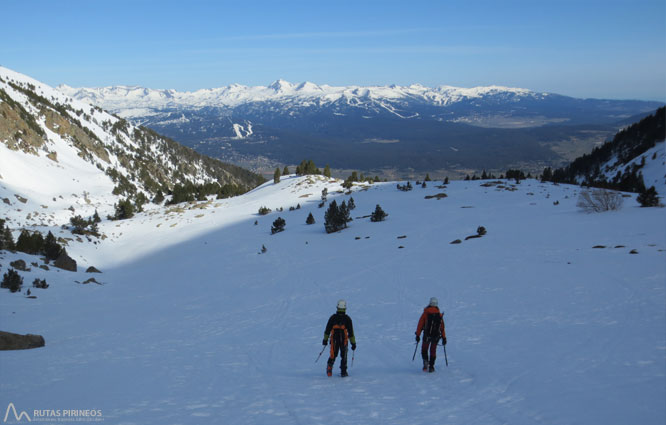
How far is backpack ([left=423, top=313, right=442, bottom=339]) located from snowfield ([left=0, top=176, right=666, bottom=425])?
3.26 feet

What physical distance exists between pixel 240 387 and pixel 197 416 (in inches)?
65.9

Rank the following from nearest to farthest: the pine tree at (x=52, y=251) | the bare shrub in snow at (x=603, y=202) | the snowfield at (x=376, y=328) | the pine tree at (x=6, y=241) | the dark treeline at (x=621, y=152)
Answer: the snowfield at (x=376, y=328), the pine tree at (x=6, y=241), the pine tree at (x=52, y=251), the bare shrub in snow at (x=603, y=202), the dark treeline at (x=621, y=152)

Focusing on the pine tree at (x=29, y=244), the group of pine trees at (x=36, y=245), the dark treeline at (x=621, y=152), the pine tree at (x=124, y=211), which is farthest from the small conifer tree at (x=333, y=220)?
the dark treeline at (x=621, y=152)

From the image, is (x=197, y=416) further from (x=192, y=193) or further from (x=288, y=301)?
(x=192, y=193)

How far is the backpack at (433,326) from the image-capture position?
1010cm

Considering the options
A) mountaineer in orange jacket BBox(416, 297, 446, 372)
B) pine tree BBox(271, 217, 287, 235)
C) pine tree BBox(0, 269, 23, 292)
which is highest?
mountaineer in orange jacket BBox(416, 297, 446, 372)

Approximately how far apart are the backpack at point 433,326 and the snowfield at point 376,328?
39.1 inches

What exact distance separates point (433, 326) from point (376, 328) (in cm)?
487

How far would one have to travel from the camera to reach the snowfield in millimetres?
8281

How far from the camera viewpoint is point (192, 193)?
77.4 m

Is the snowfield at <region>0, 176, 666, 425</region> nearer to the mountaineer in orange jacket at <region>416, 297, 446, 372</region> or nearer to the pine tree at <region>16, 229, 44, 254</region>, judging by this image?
the mountaineer in orange jacket at <region>416, 297, 446, 372</region>

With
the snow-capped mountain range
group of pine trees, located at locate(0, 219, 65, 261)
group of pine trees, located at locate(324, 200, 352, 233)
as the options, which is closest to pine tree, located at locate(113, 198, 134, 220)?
the snow-capped mountain range

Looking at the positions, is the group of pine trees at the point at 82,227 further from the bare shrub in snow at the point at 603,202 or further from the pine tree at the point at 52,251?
the bare shrub in snow at the point at 603,202

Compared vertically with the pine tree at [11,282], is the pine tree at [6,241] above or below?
above
